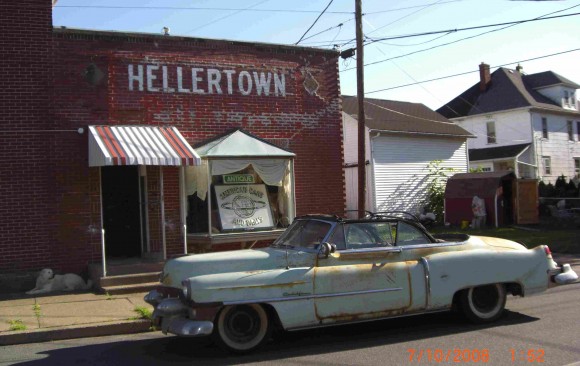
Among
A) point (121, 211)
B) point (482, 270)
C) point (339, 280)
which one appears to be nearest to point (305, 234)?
point (339, 280)

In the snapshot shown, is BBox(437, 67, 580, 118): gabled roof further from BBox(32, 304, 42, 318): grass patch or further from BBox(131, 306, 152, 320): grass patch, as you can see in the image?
BBox(32, 304, 42, 318): grass patch

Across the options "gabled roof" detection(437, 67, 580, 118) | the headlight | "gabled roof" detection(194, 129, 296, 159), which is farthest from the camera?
"gabled roof" detection(437, 67, 580, 118)

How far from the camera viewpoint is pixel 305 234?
294 inches

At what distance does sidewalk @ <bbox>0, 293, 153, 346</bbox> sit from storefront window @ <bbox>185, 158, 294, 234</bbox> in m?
2.59

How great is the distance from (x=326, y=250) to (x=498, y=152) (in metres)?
31.8

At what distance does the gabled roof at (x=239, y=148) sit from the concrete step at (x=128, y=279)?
2705 mm

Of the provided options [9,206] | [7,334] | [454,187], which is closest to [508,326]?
[7,334]

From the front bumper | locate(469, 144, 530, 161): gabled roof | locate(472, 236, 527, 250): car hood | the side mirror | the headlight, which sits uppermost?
locate(469, 144, 530, 161): gabled roof

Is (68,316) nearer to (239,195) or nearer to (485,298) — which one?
(239,195)

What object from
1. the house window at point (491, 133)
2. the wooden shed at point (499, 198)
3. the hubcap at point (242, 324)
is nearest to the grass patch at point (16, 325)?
the hubcap at point (242, 324)

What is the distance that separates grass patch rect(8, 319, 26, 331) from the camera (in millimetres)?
7891

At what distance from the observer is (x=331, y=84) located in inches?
571

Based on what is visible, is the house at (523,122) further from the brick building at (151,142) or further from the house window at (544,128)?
the brick building at (151,142)

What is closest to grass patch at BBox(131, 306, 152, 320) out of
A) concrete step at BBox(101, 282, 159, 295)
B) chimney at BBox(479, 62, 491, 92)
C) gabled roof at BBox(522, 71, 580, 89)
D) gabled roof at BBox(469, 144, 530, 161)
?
concrete step at BBox(101, 282, 159, 295)
